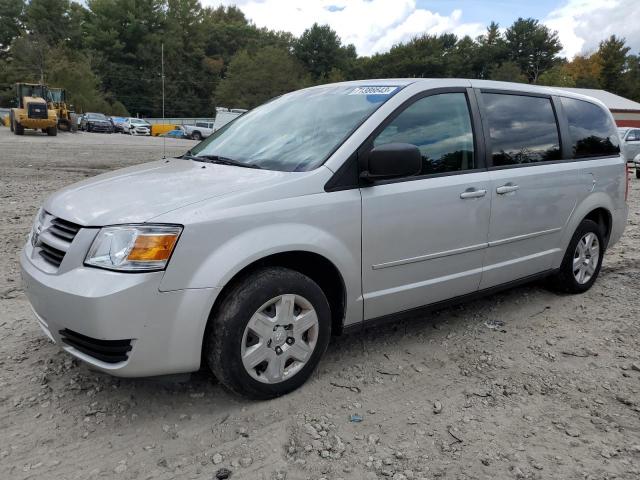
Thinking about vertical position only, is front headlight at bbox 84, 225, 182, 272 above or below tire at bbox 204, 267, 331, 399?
above

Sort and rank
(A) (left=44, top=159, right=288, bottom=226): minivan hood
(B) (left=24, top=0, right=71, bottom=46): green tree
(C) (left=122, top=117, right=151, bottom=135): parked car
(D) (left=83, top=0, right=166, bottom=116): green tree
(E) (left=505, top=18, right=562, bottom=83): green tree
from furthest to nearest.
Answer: (E) (left=505, top=18, right=562, bottom=83): green tree → (D) (left=83, top=0, right=166, bottom=116): green tree → (B) (left=24, top=0, right=71, bottom=46): green tree → (C) (left=122, top=117, right=151, bottom=135): parked car → (A) (left=44, top=159, right=288, bottom=226): minivan hood

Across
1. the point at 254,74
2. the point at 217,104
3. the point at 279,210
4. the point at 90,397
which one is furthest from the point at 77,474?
the point at 217,104

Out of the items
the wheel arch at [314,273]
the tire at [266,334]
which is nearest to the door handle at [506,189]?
the wheel arch at [314,273]

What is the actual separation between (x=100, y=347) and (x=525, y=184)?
9.94 feet

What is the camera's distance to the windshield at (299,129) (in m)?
3.18

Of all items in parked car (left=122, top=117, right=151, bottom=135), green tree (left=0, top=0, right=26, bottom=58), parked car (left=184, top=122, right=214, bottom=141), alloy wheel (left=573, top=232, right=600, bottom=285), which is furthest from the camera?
green tree (left=0, top=0, right=26, bottom=58)

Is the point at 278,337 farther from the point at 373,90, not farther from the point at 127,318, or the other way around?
the point at 373,90

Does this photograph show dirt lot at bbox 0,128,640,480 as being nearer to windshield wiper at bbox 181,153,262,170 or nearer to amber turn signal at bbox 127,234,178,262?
amber turn signal at bbox 127,234,178,262

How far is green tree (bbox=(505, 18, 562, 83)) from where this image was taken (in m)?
85.2

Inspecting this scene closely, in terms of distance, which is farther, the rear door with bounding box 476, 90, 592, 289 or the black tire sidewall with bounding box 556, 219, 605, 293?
the black tire sidewall with bounding box 556, 219, 605, 293

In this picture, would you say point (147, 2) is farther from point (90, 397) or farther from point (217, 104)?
point (90, 397)

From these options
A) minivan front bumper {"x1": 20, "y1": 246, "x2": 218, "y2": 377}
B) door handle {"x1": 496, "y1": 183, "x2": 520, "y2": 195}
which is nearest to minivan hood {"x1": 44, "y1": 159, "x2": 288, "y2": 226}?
minivan front bumper {"x1": 20, "y1": 246, "x2": 218, "y2": 377}

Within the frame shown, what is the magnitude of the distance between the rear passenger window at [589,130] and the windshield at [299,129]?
1.95m

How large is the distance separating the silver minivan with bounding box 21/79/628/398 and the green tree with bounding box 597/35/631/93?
7938 cm
